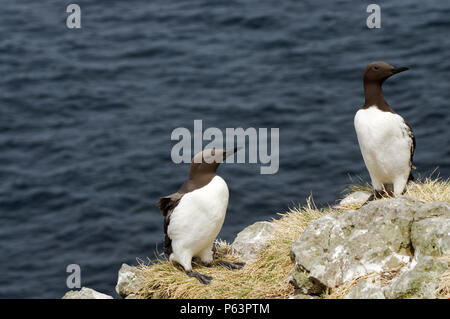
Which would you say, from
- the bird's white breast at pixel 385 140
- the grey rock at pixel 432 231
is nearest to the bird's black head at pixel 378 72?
the bird's white breast at pixel 385 140

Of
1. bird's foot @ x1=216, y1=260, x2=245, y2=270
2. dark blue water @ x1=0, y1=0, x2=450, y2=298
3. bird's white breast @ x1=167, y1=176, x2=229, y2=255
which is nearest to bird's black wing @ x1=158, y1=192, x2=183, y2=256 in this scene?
bird's white breast @ x1=167, y1=176, x2=229, y2=255

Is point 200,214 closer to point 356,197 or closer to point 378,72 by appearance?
point 356,197

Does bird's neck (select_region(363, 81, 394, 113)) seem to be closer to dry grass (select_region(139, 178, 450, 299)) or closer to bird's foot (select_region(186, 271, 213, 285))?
dry grass (select_region(139, 178, 450, 299))

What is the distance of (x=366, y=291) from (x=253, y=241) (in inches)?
126

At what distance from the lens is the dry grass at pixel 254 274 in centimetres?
853

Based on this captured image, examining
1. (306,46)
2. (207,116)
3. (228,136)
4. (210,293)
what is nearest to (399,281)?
(210,293)

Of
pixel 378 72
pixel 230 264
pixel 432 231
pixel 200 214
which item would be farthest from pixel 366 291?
pixel 378 72

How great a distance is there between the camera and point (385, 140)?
9.34 metres

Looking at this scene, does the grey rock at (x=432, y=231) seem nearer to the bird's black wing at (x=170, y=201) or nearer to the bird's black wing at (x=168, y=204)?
the bird's black wing at (x=170, y=201)

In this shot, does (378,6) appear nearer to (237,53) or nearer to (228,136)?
(237,53)

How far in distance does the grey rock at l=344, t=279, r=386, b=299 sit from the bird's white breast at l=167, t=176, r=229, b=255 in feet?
6.78

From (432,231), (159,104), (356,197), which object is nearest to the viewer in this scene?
(432,231)

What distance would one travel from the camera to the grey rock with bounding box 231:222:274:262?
32.3 feet

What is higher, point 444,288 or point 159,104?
point 159,104
